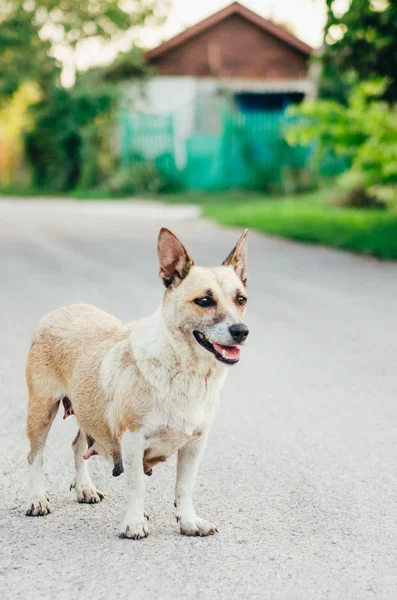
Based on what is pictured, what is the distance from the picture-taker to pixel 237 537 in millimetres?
4367

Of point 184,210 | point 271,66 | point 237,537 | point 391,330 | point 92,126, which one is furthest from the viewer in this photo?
point 271,66

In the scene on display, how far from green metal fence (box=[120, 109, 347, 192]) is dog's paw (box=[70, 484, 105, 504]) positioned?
24803 millimetres

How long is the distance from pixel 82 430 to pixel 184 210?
2006 cm

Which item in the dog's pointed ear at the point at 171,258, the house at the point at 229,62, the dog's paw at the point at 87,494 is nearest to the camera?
the dog's pointed ear at the point at 171,258

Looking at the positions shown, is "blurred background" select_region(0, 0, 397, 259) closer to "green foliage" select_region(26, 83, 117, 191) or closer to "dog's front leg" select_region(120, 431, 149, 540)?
"green foliage" select_region(26, 83, 117, 191)

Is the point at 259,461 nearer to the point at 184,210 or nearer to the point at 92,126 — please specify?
the point at 184,210

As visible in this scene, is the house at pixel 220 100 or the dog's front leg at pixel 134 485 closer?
the dog's front leg at pixel 134 485

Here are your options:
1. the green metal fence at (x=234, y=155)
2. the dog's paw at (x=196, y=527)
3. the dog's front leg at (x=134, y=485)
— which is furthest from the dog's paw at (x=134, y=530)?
the green metal fence at (x=234, y=155)

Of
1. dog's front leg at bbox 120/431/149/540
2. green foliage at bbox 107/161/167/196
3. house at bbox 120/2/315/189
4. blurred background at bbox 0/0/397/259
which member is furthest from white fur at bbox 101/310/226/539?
green foliage at bbox 107/161/167/196

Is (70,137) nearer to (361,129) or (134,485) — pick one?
(361,129)

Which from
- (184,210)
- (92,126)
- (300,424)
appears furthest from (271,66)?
(300,424)

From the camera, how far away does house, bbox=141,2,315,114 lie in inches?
1540

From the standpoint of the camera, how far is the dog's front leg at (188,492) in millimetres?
4395

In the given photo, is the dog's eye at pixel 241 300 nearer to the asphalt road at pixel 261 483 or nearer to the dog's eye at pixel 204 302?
the dog's eye at pixel 204 302
